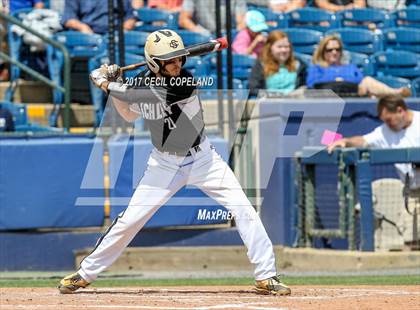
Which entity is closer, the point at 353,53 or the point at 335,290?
the point at 335,290

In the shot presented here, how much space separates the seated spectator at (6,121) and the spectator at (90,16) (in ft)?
6.13

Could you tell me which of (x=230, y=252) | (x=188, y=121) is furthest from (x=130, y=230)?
(x=230, y=252)

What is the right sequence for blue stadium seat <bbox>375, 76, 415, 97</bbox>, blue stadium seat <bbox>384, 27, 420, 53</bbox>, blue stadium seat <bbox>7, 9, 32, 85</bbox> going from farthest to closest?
blue stadium seat <bbox>7, 9, 32, 85</bbox> → blue stadium seat <bbox>384, 27, 420, 53</bbox> → blue stadium seat <bbox>375, 76, 415, 97</bbox>

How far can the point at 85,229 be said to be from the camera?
1236 cm

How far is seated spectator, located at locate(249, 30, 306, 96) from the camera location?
495 inches

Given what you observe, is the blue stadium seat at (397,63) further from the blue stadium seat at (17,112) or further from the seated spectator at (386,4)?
the blue stadium seat at (17,112)

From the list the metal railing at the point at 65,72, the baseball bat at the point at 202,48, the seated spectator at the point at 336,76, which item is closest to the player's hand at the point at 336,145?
the seated spectator at the point at 336,76

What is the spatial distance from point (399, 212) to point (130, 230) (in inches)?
181

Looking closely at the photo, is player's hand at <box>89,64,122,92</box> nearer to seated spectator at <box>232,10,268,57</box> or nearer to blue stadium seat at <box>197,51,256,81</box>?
blue stadium seat at <box>197,51,256,81</box>

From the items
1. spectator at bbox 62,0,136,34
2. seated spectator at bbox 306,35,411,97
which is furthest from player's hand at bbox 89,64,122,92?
spectator at bbox 62,0,136,34

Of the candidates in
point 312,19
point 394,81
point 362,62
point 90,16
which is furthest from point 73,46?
point 394,81

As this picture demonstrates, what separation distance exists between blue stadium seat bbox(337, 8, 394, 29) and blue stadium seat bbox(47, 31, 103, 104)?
3.20 m

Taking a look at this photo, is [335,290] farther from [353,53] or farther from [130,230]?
[353,53]

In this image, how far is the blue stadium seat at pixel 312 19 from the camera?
1427 cm
